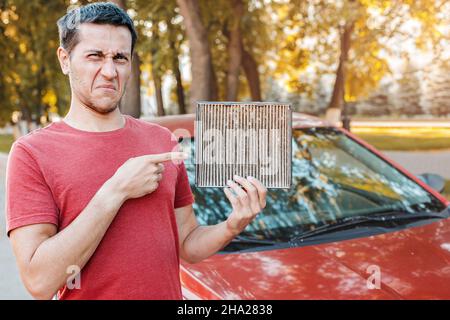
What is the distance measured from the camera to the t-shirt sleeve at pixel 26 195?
4.52ft

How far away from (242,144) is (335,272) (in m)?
1.03

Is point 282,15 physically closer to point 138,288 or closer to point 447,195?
point 447,195

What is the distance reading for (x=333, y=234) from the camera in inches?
111

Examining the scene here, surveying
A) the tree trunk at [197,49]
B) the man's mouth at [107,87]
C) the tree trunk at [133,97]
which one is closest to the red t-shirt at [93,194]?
the man's mouth at [107,87]

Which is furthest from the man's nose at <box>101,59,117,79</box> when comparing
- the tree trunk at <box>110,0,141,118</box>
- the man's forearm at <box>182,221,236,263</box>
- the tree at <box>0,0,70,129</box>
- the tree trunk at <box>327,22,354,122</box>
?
the tree trunk at <box>327,22,354,122</box>

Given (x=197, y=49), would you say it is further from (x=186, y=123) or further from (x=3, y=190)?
(x=3, y=190)

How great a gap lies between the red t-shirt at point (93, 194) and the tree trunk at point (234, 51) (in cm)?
812

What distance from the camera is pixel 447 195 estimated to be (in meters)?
8.97

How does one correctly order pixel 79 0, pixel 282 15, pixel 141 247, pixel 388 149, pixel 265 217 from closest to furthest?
pixel 141 247 → pixel 265 217 → pixel 79 0 → pixel 282 15 → pixel 388 149

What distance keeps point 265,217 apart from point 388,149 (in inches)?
718

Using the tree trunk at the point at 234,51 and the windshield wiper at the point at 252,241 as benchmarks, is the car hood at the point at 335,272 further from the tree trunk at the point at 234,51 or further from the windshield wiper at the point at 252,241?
the tree trunk at the point at 234,51

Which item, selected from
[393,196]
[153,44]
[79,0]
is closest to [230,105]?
[393,196]

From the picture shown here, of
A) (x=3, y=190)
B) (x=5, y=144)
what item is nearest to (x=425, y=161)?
(x=3, y=190)

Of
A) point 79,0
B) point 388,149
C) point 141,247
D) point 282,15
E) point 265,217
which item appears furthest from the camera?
point 388,149
